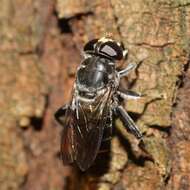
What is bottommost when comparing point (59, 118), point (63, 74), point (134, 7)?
point (59, 118)

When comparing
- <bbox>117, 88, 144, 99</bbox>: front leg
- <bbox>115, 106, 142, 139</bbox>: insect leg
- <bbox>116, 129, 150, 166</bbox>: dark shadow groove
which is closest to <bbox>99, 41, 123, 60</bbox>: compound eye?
<bbox>117, 88, 144, 99</bbox>: front leg

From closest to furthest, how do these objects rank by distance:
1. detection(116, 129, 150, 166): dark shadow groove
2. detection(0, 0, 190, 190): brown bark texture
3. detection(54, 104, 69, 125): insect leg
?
detection(0, 0, 190, 190): brown bark texture < detection(116, 129, 150, 166): dark shadow groove < detection(54, 104, 69, 125): insect leg

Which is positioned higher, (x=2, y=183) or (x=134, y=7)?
(x=134, y=7)

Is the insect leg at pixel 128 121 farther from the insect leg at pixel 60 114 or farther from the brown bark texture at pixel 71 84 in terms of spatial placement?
the insect leg at pixel 60 114

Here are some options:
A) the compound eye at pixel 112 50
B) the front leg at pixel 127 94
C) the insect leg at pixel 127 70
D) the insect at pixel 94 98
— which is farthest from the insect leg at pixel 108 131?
the compound eye at pixel 112 50

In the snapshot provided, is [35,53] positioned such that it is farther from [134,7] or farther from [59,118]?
[134,7]

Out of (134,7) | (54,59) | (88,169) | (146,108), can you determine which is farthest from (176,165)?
(54,59)

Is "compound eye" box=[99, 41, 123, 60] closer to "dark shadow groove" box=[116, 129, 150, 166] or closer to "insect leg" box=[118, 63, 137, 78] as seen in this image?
"insect leg" box=[118, 63, 137, 78]
